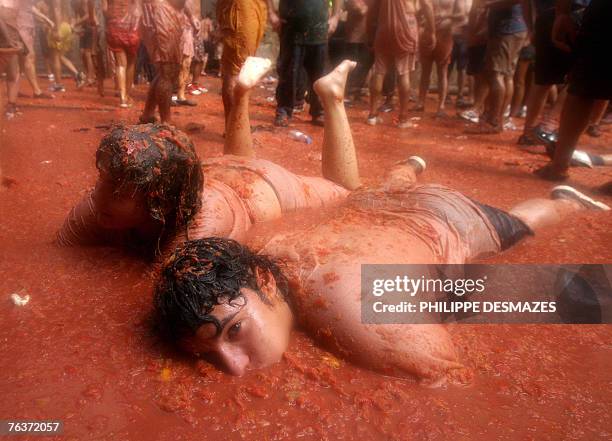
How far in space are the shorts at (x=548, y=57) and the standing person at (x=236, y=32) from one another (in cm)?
264

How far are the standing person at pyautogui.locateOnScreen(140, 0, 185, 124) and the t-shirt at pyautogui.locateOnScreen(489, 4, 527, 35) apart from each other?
331 centimetres

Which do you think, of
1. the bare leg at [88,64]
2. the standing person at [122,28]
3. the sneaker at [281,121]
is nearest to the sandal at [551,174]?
the sneaker at [281,121]

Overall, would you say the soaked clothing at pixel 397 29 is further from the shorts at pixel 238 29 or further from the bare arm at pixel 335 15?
the shorts at pixel 238 29

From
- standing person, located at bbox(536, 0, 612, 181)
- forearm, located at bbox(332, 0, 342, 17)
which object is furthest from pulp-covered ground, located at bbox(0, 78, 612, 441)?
forearm, located at bbox(332, 0, 342, 17)

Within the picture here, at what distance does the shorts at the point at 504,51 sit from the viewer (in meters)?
4.92

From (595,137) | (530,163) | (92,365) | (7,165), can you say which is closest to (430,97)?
(595,137)

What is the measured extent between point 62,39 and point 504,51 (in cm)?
Result: 760

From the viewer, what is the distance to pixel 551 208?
8.93 feet

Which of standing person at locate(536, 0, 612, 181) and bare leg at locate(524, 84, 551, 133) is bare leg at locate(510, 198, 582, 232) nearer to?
standing person at locate(536, 0, 612, 181)

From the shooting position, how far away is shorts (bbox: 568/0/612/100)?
3.19 m

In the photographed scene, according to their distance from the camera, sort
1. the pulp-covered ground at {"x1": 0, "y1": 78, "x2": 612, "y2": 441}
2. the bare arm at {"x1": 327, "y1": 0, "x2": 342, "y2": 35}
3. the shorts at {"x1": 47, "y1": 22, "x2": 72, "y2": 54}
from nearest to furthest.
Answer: the pulp-covered ground at {"x1": 0, "y1": 78, "x2": 612, "y2": 441} < the bare arm at {"x1": 327, "y1": 0, "x2": 342, "y2": 35} < the shorts at {"x1": 47, "y1": 22, "x2": 72, "y2": 54}

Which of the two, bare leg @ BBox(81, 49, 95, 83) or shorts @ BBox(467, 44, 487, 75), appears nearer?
shorts @ BBox(467, 44, 487, 75)

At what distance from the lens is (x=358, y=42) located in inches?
284

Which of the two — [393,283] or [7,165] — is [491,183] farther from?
[7,165]
